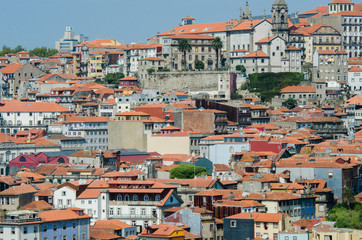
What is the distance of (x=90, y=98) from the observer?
168875 mm

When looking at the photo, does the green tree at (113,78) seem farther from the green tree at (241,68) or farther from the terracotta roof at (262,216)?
the terracotta roof at (262,216)

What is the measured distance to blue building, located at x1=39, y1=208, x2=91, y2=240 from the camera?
85.5m

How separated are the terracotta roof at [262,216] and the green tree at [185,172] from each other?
2422 cm

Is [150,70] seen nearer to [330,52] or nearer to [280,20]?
[280,20]

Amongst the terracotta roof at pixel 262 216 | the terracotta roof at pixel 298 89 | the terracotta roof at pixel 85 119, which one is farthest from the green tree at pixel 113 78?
the terracotta roof at pixel 262 216

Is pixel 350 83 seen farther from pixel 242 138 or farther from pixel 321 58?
pixel 242 138

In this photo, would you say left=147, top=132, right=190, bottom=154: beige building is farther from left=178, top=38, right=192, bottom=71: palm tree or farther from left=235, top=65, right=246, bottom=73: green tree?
left=178, top=38, right=192, bottom=71: palm tree

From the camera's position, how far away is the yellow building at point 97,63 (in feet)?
640

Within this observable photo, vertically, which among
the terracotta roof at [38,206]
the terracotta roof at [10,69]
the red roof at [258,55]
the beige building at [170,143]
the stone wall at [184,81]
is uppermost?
the red roof at [258,55]

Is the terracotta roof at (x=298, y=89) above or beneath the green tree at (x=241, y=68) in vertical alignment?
beneath

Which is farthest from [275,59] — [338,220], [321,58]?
[338,220]

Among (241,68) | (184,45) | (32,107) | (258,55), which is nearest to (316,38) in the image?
(258,55)

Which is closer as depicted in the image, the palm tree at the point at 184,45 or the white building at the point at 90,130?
the white building at the point at 90,130

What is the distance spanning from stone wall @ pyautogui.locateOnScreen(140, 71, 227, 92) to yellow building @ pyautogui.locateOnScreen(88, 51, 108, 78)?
70.3 feet
